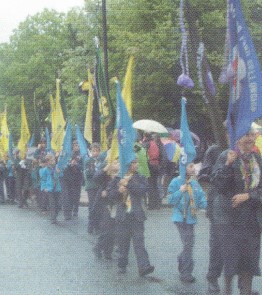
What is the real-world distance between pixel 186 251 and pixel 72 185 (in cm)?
885

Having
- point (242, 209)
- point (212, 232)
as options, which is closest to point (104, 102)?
point (212, 232)

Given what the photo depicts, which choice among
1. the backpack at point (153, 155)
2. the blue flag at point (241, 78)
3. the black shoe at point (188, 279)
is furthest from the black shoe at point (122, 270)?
the backpack at point (153, 155)

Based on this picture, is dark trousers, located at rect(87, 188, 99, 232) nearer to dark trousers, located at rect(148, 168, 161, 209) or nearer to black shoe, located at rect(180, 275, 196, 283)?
black shoe, located at rect(180, 275, 196, 283)

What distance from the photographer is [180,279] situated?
10.0 m

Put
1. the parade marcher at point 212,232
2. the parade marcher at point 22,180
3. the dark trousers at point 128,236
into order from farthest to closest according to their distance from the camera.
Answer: the parade marcher at point 22,180 → the dark trousers at point 128,236 → the parade marcher at point 212,232

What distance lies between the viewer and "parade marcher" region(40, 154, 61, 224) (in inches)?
702

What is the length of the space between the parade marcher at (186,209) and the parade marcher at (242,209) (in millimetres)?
1771

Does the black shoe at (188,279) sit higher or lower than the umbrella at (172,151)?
lower

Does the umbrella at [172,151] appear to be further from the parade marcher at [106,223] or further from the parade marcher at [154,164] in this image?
the parade marcher at [106,223]

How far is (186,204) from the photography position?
10234 millimetres

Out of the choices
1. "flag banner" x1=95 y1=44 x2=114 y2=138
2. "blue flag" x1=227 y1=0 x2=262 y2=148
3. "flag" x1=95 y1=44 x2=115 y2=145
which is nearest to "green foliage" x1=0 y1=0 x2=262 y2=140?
"flag banner" x1=95 y1=44 x2=114 y2=138

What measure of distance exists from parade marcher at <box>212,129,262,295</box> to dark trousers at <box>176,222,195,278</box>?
1.71 meters

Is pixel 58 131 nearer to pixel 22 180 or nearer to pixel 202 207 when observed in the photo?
pixel 22 180

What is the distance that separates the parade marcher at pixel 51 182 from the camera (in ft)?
58.5
